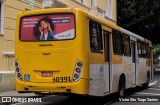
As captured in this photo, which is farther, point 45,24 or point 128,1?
point 128,1

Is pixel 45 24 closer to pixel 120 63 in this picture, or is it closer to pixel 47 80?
pixel 47 80

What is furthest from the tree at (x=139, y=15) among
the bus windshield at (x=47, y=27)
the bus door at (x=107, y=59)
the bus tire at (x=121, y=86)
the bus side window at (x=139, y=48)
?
the bus windshield at (x=47, y=27)

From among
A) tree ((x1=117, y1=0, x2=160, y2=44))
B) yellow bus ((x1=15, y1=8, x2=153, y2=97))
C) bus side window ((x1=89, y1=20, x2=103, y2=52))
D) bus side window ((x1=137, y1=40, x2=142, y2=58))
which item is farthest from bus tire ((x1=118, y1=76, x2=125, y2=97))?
tree ((x1=117, y1=0, x2=160, y2=44))

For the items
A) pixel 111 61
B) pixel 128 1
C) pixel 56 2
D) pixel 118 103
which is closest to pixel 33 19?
pixel 111 61

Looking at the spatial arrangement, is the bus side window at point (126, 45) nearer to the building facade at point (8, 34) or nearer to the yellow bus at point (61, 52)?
the yellow bus at point (61, 52)

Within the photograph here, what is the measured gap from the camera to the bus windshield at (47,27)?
1143 centimetres

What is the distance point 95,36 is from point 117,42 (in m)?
2.67

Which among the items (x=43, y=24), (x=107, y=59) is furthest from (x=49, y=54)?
(x=107, y=59)

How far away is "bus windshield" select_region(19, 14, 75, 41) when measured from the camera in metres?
11.4

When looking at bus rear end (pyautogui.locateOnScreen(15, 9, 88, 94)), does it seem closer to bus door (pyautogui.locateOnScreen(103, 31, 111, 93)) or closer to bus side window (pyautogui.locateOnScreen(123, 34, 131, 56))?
bus door (pyautogui.locateOnScreen(103, 31, 111, 93))

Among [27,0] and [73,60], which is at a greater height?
[27,0]

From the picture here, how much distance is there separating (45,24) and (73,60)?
1.46 meters

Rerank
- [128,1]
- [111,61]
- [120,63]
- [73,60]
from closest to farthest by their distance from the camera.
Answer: [73,60], [111,61], [120,63], [128,1]

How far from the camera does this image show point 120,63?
14.9 meters
